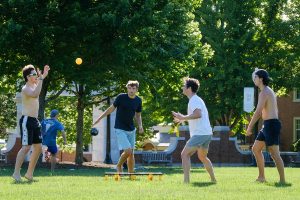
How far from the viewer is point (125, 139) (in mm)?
15305

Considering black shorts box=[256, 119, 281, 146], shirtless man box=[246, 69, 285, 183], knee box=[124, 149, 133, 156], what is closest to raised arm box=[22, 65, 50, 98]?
knee box=[124, 149, 133, 156]

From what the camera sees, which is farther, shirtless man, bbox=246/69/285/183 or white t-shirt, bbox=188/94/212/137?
shirtless man, bbox=246/69/285/183

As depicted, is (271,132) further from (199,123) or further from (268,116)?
(199,123)

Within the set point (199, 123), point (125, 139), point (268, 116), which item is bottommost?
point (125, 139)

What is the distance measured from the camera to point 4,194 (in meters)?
10.5

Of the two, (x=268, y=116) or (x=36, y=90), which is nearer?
(x=36, y=90)

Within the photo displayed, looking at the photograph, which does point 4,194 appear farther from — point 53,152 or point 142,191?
point 53,152

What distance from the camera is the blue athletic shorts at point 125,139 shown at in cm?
1526

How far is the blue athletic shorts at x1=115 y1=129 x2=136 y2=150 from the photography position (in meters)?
15.3

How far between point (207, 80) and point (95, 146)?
24.5ft

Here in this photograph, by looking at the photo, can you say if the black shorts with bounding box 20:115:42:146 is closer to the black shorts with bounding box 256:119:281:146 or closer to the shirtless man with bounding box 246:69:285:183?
the shirtless man with bounding box 246:69:285:183

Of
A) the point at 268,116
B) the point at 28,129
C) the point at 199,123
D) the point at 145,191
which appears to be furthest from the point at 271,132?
the point at 28,129

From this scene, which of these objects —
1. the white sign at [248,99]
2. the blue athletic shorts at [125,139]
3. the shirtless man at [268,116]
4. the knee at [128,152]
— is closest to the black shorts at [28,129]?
the blue athletic shorts at [125,139]

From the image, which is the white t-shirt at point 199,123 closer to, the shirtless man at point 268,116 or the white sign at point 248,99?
the shirtless man at point 268,116
